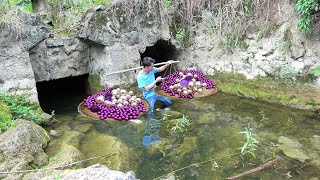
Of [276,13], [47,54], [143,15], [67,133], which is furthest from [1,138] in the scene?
[276,13]

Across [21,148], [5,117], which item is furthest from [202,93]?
[21,148]

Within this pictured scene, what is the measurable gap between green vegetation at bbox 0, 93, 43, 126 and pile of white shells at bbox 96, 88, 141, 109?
113cm

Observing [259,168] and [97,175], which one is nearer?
[97,175]

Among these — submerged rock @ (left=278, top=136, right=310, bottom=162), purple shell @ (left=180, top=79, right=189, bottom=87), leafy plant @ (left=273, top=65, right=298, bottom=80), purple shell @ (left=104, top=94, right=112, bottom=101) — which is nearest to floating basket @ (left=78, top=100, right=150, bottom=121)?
purple shell @ (left=104, top=94, right=112, bottom=101)

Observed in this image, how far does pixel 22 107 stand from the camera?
5.48m

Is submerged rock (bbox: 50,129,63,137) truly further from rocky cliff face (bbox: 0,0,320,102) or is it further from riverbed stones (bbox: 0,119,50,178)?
rocky cliff face (bbox: 0,0,320,102)

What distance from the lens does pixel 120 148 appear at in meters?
4.76

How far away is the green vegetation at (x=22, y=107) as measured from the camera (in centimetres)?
532

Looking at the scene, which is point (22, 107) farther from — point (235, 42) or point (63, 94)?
point (235, 42)

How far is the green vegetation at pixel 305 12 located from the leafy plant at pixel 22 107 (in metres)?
4.80

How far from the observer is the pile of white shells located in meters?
6.10

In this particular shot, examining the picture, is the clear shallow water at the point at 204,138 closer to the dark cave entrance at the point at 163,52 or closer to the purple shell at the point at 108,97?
the purple shell at the point at 108,97

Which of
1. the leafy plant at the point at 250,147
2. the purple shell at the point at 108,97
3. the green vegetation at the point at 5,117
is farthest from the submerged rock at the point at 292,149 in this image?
the green vegetation at the point at 5,117

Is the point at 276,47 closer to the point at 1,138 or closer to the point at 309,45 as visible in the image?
the point at 309,45
